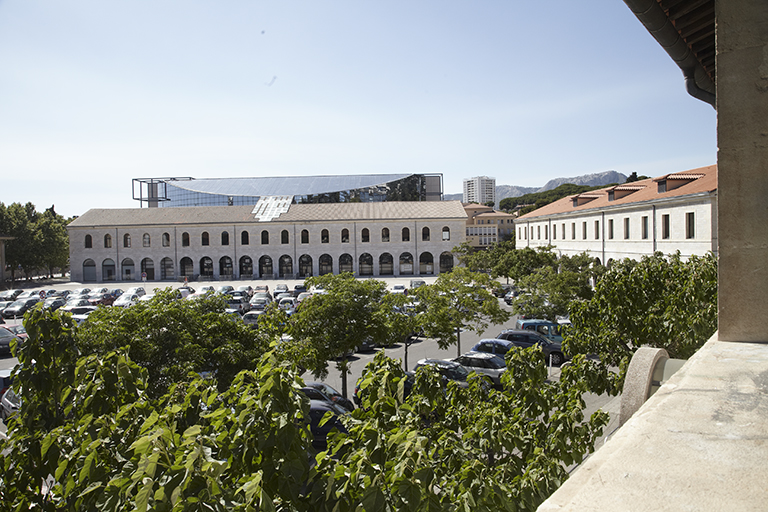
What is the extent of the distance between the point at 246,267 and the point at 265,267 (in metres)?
2.57

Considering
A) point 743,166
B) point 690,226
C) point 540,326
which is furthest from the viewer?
point 690,226

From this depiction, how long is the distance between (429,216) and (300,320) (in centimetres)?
4971

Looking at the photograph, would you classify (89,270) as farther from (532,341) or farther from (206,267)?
(532,341)

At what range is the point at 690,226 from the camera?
2895 cm

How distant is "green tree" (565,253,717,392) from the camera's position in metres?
8.52

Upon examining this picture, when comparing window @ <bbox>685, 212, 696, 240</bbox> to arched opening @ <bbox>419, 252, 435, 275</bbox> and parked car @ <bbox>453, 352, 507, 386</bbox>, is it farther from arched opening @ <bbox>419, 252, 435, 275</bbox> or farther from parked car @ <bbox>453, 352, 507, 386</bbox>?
arched opening @ <bbox>419, 252, 435, 275</bbox>

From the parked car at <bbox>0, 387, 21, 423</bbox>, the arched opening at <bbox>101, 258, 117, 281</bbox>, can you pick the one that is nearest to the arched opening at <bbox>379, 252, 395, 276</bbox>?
the arched opening at <bbox>101, 258, 117, 281</bbox>

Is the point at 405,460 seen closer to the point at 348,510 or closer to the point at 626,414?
the point at 348,510

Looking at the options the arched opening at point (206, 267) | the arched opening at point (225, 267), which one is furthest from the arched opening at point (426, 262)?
the arched opening at point (206, 267)

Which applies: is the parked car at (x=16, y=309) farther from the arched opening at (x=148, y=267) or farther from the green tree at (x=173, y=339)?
the green tree at (x=173, y=339)

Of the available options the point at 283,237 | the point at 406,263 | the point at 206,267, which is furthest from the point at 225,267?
the point at 406,263

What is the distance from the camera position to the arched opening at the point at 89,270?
64.4m

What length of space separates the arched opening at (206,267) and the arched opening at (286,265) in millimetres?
9570

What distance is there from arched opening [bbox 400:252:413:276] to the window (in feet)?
124
